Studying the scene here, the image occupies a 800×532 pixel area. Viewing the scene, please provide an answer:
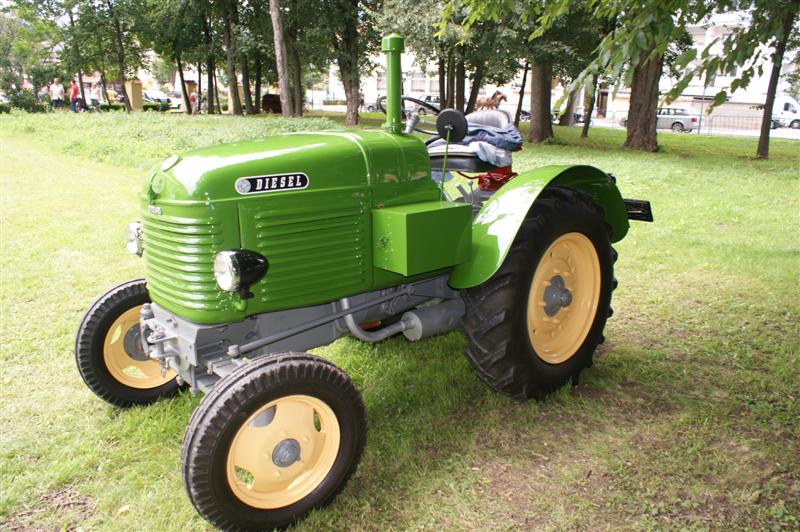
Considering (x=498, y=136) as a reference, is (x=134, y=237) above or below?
below

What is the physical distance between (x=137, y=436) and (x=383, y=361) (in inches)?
54.9

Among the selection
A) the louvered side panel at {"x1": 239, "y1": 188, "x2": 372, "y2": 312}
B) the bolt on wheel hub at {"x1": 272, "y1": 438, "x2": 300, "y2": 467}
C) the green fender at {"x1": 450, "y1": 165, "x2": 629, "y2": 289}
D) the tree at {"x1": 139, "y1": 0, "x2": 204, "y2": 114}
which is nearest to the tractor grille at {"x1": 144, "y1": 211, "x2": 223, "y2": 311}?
the louvered side panel at {"x1": 239, "y1": 188, "x2": 372, "y2": 312}

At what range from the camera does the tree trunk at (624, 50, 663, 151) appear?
1476cm

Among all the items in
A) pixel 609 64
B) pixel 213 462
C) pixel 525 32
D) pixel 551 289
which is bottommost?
pixel 213 462

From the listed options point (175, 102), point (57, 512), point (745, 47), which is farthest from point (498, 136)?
point (175, 102)

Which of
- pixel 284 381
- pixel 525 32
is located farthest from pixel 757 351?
pixel 525 32

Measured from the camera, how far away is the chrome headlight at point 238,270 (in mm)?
2186

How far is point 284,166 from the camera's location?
7.98 feet

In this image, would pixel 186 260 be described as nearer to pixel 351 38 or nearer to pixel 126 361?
pixel 126 361

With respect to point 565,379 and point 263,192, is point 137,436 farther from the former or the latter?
point 565,379

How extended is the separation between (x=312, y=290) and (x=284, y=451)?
2.18 feet

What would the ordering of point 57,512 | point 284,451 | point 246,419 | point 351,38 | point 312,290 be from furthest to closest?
point 351,38 < point 312,290 < point 57,512 < point 284,451 < point 246,419

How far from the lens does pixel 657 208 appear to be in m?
7.90

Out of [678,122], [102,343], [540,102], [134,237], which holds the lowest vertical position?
[678,122]
